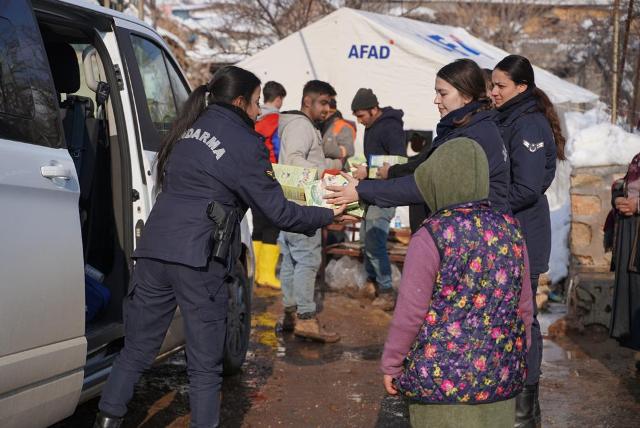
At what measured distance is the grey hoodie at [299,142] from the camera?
7082 mm

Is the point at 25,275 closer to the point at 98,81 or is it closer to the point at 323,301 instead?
the point at 98,81

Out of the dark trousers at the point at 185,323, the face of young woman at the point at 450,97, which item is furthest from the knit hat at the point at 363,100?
the dark trousers at the point at 185,323

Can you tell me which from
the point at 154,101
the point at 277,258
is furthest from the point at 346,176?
the point at 277,258

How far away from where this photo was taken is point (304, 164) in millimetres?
7074

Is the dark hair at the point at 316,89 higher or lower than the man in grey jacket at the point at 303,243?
higher

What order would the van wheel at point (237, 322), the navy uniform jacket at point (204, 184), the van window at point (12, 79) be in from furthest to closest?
the van wheel at point (237, 322)
the navy uniform jacket at point (204, 184)
the van window at point (12, 79)

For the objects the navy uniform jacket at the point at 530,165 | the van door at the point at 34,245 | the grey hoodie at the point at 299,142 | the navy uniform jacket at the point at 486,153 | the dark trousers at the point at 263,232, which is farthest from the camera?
the dark trousers at the point at 263,232

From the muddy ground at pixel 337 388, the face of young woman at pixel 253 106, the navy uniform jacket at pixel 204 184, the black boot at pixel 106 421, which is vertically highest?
the face of young woman at pixel 253 106

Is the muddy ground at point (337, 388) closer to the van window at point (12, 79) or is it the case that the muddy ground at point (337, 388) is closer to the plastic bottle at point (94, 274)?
the plastic bottle at point (94, 274)

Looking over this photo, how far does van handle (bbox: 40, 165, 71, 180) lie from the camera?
3780 mm

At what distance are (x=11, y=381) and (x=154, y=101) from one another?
234 cm

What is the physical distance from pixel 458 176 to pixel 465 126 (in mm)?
1037

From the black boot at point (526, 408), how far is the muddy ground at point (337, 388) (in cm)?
40

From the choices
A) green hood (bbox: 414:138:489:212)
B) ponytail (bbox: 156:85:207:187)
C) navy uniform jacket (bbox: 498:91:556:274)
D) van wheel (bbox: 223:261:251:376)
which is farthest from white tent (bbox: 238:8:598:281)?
green hood (bbox: 414:138:489:212)
